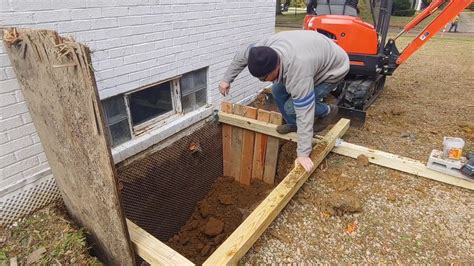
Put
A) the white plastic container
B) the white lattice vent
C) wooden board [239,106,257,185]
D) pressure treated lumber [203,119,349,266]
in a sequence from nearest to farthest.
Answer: pressure treated lumber [203,119,349,266] < the white lattice vent < the white plastic container < wooden board [239,106,257,185]

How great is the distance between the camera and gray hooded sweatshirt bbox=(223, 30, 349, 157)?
2277 mm

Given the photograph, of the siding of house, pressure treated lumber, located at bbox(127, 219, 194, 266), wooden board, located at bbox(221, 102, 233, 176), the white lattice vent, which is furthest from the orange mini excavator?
the white lattice vent

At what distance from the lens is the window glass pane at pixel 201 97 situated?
12.8 feet

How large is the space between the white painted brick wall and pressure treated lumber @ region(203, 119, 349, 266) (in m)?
1.58

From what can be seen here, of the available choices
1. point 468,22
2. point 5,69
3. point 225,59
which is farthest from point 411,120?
point 468,22

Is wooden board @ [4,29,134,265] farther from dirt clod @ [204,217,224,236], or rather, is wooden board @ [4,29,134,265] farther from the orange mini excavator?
the orange mini excavator

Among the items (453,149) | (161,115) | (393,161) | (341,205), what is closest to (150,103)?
(161,115)

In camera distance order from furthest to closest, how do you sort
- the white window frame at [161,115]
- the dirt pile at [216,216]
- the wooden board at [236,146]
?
1. the wooden board at [236,146]
2. the dirt pile at [216,216]
3. the white window frame at [161,115]

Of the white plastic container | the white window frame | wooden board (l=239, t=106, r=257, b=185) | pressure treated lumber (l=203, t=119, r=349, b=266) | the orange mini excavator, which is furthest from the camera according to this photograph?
the orange mini excavator

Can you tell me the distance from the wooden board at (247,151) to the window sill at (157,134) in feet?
1.86

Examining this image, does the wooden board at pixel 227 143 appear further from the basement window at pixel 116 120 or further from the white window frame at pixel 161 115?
the basement window at pixel 116 120

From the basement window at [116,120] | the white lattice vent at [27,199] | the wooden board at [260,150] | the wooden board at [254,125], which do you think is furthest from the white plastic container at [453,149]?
the white lattice vent at [27,199]

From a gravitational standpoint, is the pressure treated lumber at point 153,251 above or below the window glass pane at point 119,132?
below

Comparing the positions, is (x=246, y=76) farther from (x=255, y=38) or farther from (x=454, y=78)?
(x=454, y=78)
